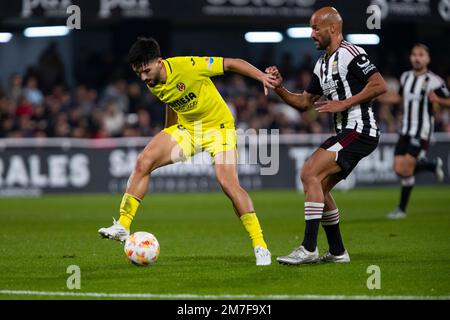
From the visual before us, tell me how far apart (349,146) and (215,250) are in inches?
94.2

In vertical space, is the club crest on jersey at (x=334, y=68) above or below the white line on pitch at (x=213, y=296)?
above

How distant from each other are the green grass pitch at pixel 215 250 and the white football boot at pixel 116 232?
11.8 inches

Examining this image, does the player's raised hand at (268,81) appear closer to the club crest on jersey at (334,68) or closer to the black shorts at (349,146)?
the club crest on jersey at (334,68)

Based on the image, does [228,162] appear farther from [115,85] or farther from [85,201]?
[115,85]

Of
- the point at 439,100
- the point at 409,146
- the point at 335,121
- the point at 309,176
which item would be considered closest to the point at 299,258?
the point at 309,176

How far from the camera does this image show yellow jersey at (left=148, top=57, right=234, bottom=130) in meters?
9.03

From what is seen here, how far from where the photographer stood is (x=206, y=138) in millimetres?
9250

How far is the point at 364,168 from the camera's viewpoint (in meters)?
21.7

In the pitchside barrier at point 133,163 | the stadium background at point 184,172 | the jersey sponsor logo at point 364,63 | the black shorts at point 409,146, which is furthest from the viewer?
the pitchside barrier at point 133,163

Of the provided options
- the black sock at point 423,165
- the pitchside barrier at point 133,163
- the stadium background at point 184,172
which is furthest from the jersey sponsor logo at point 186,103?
the pitchside barrier at point 133,163

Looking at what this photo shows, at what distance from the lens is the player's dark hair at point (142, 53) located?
8781 mm

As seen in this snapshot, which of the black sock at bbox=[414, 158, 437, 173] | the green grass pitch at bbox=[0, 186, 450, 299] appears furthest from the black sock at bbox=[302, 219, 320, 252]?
the black sock at bbox=[414, 158, 437, 173]

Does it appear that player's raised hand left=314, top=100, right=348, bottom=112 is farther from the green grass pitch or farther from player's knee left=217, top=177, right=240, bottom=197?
the green grass pitch
